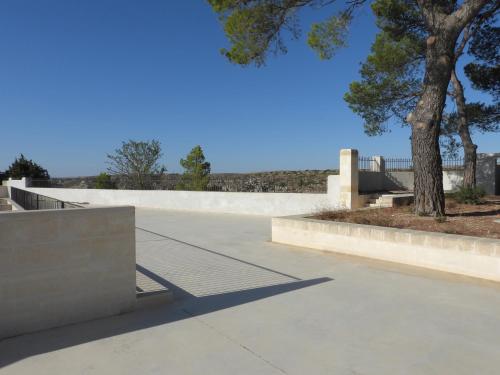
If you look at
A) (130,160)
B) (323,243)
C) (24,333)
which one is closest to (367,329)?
(24,333)

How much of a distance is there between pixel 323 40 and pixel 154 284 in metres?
8.90

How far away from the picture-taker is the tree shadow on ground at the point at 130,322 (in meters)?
3.33

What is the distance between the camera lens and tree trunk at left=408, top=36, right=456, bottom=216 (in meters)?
8.62

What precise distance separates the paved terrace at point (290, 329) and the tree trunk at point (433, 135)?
3.10m

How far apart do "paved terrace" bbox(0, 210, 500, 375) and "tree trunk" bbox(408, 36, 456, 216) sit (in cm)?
310

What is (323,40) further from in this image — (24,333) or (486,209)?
(24,333)

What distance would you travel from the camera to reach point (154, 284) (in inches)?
202

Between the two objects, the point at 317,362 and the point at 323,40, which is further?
the point at 323,40

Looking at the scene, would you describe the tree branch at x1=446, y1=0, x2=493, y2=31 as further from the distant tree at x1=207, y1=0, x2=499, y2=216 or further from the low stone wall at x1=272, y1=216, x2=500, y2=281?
the low stone wall at x1=272, y1=216, x2=500, y2=281

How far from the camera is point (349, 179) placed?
12.0m

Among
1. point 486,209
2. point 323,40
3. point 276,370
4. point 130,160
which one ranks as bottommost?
point 276,370

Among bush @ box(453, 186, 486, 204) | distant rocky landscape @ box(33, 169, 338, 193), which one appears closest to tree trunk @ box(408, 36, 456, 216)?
bush @ box(453, 186, 486, 204)

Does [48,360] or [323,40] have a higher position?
[323,40]

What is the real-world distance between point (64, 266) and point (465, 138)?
14.2 metres
